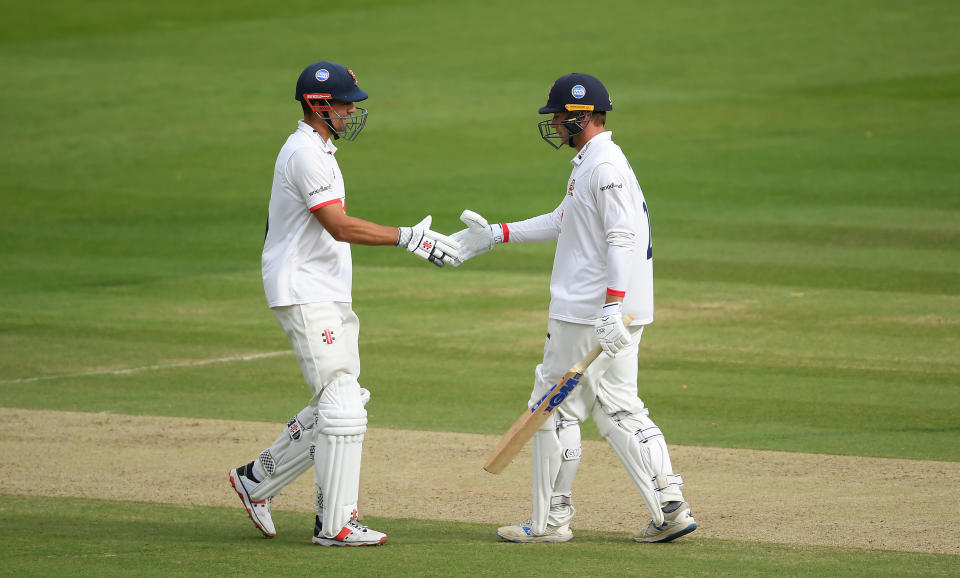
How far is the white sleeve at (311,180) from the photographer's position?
6539 mm

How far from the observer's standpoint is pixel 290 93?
27109mm

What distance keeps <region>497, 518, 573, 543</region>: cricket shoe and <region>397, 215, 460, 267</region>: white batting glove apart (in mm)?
1355

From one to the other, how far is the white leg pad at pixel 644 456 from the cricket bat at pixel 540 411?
0.26 metres

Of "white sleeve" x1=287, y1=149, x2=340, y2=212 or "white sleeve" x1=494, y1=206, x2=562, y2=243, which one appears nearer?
"white sleeve" x1=287, y1=149, x2=340, y2=212

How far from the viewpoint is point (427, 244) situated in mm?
6824

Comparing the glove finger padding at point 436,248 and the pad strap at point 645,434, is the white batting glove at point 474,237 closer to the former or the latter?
the glove finger padding at point 436,248

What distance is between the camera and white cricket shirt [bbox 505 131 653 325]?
21.4 ft

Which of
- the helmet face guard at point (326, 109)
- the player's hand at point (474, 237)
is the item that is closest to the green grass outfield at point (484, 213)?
the player's hand at point (474, 237)

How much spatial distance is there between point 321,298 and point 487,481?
1.91 meters

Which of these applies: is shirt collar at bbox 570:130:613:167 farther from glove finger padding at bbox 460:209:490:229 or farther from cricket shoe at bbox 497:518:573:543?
cricket shoe at bbox 497:518:573:543

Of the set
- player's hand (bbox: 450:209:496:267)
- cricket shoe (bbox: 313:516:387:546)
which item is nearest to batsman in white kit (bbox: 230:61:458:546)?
cricket shoe (bbox: 313:516:387:546)

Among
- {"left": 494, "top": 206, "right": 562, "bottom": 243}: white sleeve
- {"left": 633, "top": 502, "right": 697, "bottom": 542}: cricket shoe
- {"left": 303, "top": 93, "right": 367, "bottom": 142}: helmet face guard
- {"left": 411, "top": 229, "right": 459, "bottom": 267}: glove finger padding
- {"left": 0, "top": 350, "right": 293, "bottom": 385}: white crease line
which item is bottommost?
{"left": 633, "top": 502, "right": 697, "bottom": 542}: cricket shoe

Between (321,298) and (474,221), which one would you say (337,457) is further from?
(474,221)

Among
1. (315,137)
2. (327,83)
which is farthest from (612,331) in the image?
(327,83)
